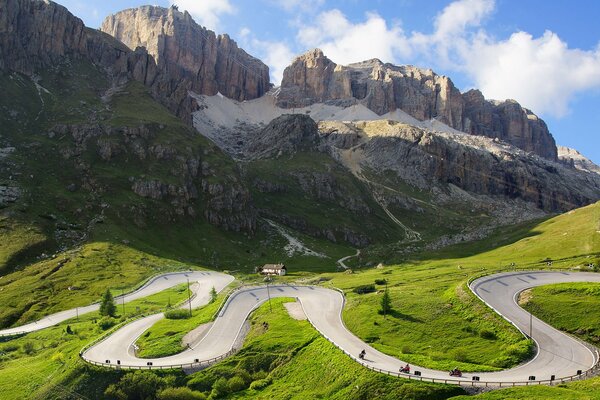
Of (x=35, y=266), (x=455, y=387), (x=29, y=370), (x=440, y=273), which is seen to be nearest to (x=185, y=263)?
(x=35, y=266)

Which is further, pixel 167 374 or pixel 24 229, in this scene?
pixel 24 229

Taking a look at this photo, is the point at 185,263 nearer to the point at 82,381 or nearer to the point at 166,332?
the point at 166,332

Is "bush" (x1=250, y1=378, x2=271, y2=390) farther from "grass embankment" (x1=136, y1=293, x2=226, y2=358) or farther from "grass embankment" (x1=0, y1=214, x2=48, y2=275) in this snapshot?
"grass embankment" (x1=0, y1=214, x2=48, y2=275)

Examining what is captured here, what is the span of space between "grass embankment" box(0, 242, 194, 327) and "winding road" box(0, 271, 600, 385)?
1075 centimetres

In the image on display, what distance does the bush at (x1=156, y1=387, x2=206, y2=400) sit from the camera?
62000 mm

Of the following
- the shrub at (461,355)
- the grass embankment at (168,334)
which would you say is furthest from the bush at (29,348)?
the shrub at (461,355)

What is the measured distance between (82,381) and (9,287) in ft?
264

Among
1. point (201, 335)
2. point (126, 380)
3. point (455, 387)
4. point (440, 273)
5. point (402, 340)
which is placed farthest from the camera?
point (440, 273)

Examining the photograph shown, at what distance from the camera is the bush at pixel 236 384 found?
210 feet

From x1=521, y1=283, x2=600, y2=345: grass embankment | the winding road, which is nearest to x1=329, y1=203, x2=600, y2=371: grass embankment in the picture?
the winding road

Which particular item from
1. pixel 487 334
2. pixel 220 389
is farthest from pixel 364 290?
pixel 220 389

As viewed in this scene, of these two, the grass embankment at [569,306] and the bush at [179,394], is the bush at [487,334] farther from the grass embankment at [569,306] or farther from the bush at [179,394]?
the bush at [179,394]

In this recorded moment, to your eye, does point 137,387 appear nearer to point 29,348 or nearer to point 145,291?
point 29,348

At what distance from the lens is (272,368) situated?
6856cm
